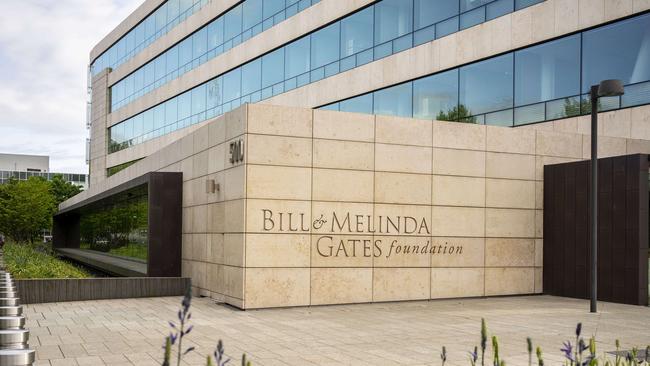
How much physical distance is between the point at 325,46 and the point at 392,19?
4.32m

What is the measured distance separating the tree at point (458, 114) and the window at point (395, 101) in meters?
1.55

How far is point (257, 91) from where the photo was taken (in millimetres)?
35625

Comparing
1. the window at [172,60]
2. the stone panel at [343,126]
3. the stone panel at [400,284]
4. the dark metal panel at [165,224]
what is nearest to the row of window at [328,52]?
the window at [172,60]

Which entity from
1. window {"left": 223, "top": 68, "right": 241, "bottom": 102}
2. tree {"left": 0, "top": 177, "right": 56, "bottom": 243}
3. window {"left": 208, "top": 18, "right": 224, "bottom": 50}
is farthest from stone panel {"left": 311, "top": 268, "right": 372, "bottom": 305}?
tree {"left": 0, "top": 177, "right": 56, "bottom": 243}

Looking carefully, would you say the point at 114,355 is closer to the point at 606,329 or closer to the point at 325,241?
the point at 325,241

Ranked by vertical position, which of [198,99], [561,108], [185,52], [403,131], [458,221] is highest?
[185,52]

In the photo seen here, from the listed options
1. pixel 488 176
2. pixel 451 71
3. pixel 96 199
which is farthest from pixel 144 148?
pixel 488 176

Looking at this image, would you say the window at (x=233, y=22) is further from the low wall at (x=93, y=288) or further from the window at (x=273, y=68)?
→ the low wall at (x=93, y=288)

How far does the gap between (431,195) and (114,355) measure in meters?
10.1

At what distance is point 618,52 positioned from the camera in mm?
19906

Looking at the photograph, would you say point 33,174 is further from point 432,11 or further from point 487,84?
point 487,84

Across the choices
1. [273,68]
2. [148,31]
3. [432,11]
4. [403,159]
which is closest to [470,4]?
[432,11]

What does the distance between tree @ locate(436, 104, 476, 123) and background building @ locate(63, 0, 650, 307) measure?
0.07 m

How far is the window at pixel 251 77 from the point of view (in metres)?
35.5
